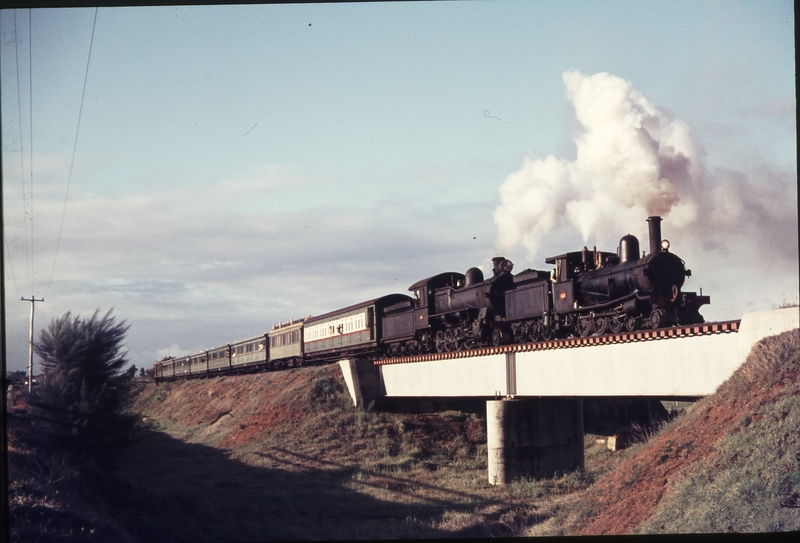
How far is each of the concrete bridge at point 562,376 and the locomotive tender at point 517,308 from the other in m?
1.40

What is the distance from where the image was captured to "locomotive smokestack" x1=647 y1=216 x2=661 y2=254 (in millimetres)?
22297

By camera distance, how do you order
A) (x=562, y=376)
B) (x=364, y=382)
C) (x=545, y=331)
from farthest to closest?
(x=364, y=382) → (x=545, y=331) → (x=562, y=376)

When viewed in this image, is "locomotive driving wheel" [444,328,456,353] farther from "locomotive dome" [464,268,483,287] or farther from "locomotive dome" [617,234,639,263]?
"locomotive dome" [617,234,639,263]

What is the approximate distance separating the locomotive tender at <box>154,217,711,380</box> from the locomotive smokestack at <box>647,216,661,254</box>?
32 millimetres

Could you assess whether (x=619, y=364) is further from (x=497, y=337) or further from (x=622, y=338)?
(x=497, y=337)

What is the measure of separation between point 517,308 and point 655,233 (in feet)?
23.6

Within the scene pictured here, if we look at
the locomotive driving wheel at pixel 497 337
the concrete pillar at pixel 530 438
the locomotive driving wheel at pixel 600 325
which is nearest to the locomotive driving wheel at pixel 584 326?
the locomotive driving wheel at pixel 600 325

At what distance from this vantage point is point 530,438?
1091 inches

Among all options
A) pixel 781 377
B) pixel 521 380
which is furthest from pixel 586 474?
pixel 781 377

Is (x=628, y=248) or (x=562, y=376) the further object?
(x=562, y=376)

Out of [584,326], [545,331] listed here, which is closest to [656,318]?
[584,326]

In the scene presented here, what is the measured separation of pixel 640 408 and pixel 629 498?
27002 millimetres

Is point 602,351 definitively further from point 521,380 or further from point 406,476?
point 406,476

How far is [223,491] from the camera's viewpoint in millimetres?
26109
